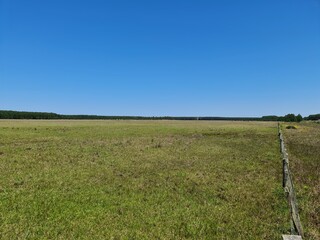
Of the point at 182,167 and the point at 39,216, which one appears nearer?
the point at 39,216

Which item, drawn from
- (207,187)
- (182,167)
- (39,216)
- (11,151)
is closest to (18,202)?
(39,216)

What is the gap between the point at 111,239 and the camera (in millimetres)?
8250

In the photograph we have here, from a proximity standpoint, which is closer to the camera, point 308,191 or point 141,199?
point 141,199

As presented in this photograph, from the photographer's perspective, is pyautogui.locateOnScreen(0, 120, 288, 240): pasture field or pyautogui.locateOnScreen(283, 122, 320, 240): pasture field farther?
pyautogui.locateOnScreen(283, 122, 320, 240): pasture field

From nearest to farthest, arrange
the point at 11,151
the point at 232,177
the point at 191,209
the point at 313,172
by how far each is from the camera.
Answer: the point at 191,209, the point at 232,177, the point at 313,172, the point at 11,151

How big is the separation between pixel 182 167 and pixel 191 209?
27.2 feet

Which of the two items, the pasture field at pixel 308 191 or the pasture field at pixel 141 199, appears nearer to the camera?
the pasture field at pixel 141 199

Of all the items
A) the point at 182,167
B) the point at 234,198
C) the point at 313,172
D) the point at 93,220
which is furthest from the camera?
the point at 182,167

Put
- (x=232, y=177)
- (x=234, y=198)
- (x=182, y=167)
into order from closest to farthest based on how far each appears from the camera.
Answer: (x=234, y=198), (x=232, y=177), (x=182, y=167)

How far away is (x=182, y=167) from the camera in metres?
19.2

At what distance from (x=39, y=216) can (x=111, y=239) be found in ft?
10.2

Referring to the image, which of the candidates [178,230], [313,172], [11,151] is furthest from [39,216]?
[11,151]

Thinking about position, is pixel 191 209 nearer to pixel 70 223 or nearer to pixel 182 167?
pixel 70 223

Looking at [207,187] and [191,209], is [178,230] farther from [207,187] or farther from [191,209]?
[207,187]
